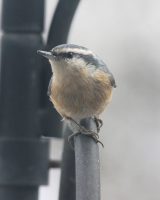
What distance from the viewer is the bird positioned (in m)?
3.18

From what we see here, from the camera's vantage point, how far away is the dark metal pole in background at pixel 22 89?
2.92m

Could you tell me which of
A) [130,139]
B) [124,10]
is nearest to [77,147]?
[130,139]

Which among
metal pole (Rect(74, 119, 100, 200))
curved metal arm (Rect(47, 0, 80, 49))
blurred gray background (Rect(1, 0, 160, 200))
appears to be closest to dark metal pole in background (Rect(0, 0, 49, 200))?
curved metal arm (Rect(47, 0, 80, 49))

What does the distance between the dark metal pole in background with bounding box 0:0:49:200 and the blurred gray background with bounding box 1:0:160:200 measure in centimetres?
364

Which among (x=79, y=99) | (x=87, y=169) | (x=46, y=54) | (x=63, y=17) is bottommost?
(x=87, y=169)

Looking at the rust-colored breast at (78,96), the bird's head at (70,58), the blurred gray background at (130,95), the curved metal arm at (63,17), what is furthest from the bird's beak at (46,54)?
the blurred gray background at (130,95)

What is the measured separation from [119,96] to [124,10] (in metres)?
0.84

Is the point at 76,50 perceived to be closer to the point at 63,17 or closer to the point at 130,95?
the point at 63,17

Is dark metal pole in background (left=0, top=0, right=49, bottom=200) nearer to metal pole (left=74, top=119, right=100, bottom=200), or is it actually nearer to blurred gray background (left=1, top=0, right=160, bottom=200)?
metal pole (left=74, top=119, right=100, bottom=200)

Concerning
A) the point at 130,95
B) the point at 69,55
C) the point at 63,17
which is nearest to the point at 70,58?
the point at 69,55

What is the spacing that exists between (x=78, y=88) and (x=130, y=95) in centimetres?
364

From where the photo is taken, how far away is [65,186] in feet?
9.62

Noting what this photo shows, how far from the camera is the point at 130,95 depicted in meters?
6.95

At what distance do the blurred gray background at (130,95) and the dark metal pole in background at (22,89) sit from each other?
3638 mm
